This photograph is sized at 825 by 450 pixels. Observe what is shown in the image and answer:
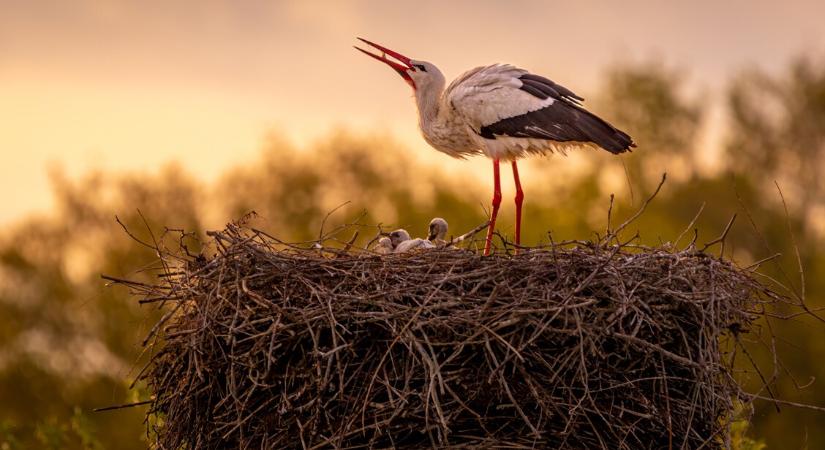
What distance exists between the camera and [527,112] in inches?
399

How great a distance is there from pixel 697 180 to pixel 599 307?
1025 inches

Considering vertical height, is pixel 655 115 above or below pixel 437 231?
above

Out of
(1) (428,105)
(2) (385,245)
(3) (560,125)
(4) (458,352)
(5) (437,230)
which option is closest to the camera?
(4) (458,352)

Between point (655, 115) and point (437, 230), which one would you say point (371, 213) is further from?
point (437, 230)

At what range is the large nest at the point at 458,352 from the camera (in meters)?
7.48

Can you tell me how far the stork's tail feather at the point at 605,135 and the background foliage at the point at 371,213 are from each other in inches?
577

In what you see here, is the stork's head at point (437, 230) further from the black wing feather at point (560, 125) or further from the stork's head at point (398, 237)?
the black wing feather at point (560, 125)

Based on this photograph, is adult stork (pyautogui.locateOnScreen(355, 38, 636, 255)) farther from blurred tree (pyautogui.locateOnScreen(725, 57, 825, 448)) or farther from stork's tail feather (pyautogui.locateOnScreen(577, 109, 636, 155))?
blurred tree (pyautogui.locateOnScreen(725, 57, 825, 448))

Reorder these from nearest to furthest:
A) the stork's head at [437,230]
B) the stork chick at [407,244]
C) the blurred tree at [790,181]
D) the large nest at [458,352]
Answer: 1. the large nest at [458,352]
2. the stork chick at [407,244]
3. the stork's head at [437,230]
4. the blurred tree at [790,181]

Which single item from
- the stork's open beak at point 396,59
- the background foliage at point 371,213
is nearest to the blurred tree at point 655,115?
the background foliage at point 371,213

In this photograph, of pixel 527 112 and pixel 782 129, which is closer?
pixel 527 112

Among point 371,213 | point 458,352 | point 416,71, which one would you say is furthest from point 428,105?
point 371,213

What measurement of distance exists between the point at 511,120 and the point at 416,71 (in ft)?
3.81

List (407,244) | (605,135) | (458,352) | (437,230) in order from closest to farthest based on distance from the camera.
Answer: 1. (458,352)
2. (407,244)
3. (605,135)
4. (437,230)
